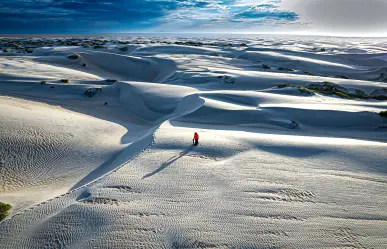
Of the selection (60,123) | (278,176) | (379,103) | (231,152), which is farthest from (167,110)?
(379,103)

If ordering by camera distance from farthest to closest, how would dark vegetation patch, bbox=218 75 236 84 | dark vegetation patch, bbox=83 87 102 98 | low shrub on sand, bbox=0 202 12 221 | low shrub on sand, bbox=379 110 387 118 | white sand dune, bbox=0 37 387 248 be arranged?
1. dark vegetation patch, bbox=218 75 236 84
2. dark vegetation patch, bbox=83 87 102 98
3. low shrub on sand, bbox=379 110 387 118
4. low shrub on sand, bbox=0 202 12 221
5. white sand dune, bbox=0 37 387 248

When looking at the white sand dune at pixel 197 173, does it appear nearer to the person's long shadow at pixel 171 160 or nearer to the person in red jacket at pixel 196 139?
the person's long shadow at pixel 171 160

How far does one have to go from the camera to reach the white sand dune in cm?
299

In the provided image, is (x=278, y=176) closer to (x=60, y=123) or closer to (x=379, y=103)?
(x=60, y=123)

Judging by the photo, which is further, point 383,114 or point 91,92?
point 91,92

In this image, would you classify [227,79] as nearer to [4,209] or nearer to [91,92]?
[91,92]

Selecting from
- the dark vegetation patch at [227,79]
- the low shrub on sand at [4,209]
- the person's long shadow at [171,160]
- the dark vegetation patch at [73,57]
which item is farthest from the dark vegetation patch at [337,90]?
the dark vegetation patch at [73,57]

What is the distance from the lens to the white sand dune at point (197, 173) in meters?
2.99

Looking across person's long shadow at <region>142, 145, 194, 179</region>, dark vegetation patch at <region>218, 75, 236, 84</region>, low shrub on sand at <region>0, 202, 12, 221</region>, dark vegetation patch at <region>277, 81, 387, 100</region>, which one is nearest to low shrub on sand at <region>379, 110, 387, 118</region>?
dark vegetation patch at <region>277, 81, 387, 100</region>

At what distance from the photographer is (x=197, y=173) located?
4230 mm

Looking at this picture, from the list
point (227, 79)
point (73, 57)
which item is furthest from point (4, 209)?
point (73, 57)

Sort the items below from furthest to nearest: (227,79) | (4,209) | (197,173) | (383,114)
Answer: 1. (227,79)
2. (383,114)
3. (197,173)
4. (4,209)

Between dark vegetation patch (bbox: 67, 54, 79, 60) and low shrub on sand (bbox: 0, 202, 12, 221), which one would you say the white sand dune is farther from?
dark vegetation patch (bbox: 67, 54, 79, 60)

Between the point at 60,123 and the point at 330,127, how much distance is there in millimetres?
6980
